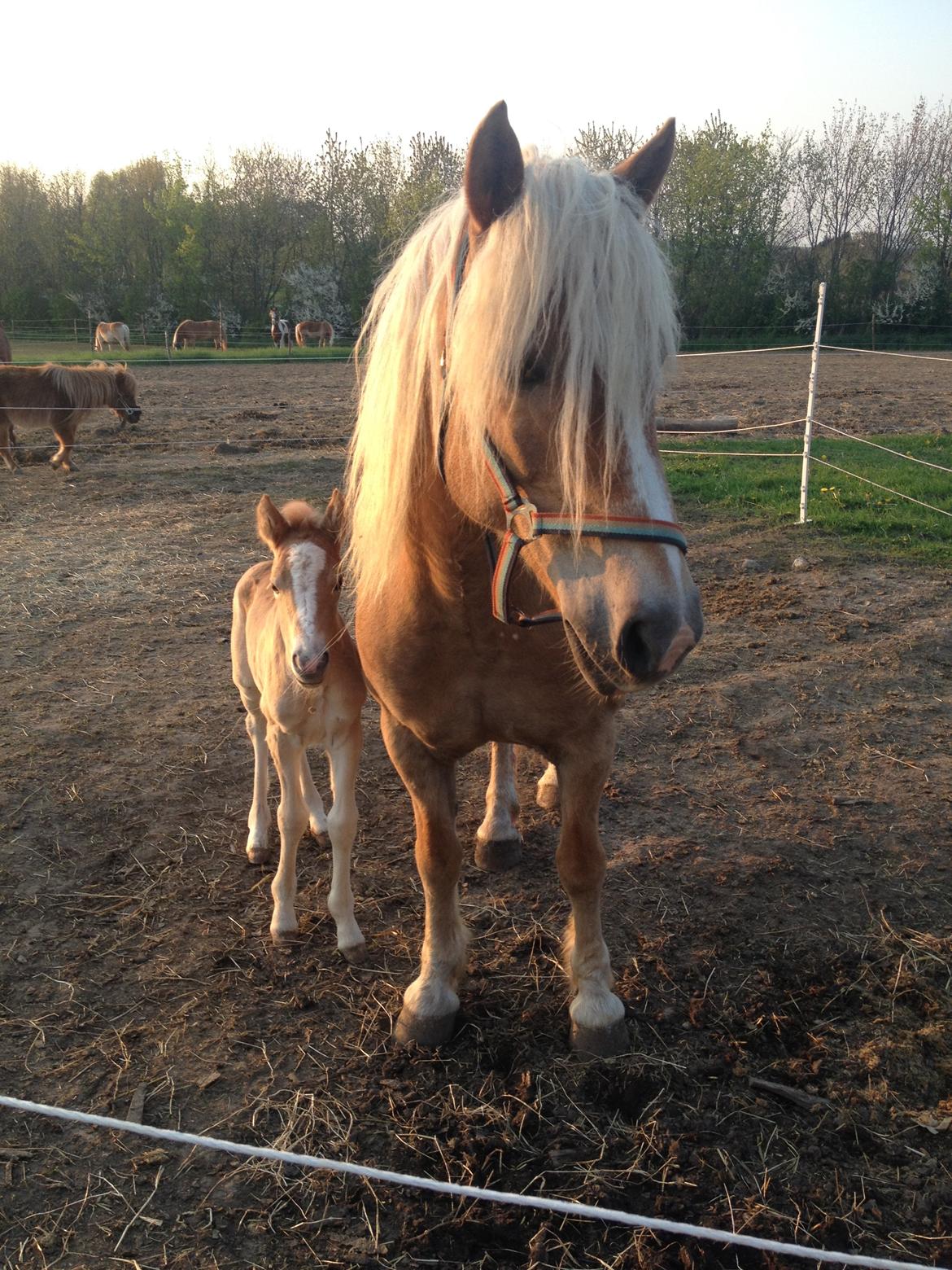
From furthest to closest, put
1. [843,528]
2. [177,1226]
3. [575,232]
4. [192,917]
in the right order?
[843,528]
[192,917]
[177,1226]
[575,232]

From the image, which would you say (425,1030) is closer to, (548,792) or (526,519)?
(548,792)

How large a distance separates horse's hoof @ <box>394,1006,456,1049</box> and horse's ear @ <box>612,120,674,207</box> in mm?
2176

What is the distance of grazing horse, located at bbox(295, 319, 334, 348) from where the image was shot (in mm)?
34031

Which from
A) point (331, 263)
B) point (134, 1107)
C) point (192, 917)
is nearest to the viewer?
point (134, 1107)

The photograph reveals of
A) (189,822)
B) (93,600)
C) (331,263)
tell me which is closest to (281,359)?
(331,263)

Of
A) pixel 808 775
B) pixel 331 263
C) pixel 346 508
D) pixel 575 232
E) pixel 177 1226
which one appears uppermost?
pixel 331 263

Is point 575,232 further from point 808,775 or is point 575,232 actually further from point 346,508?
point 808,775

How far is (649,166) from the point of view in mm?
1883

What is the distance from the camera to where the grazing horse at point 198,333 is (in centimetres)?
3259

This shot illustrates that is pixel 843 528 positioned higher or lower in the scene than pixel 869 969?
higher

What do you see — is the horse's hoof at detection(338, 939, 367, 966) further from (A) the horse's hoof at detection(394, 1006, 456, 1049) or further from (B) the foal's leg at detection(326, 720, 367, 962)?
(A) the horse's hoof at detection(394, 1006, 456, 1049)

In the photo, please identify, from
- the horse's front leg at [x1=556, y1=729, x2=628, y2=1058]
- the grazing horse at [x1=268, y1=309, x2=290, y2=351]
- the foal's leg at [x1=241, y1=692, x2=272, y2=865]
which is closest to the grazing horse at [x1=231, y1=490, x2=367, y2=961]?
the foal's leg at [x1=241, y1=692, x2=272, y2=865]

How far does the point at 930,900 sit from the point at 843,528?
4.98 metres

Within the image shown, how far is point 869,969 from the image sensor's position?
8.90 feet
